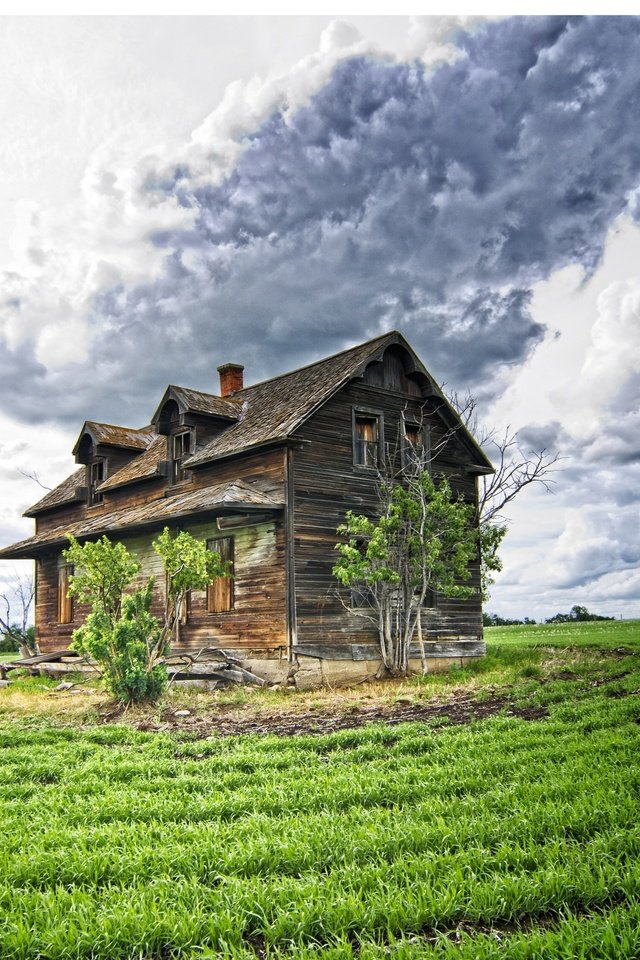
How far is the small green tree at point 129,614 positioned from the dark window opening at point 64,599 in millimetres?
13964

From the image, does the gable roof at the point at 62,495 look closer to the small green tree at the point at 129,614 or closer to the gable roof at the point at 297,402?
the gable roof at the point at 297,402

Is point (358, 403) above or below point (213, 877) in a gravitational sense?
above

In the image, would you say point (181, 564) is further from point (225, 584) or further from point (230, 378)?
point (230, 378)

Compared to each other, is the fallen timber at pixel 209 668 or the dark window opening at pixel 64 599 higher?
the dark window opening at pixel 64 599

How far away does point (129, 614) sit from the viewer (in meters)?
15.7

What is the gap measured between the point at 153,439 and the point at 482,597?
14.1m

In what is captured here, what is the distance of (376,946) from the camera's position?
12.9ft

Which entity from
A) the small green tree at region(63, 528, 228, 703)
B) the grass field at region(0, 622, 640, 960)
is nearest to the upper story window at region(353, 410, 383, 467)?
the small green tree at region(63, 528, 228, 703)

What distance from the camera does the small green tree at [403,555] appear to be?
1988cm

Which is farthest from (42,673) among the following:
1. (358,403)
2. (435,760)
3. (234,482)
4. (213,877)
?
(213,877)

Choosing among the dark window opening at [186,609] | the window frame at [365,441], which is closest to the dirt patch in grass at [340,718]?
the dark window opening at [186,609]

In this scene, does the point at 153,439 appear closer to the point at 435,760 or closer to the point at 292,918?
the point at 435,760

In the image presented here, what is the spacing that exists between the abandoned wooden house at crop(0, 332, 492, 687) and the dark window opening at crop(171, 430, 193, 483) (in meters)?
0.05

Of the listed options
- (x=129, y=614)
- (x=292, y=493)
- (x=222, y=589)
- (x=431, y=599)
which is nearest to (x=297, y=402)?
(x=292, y=493)
